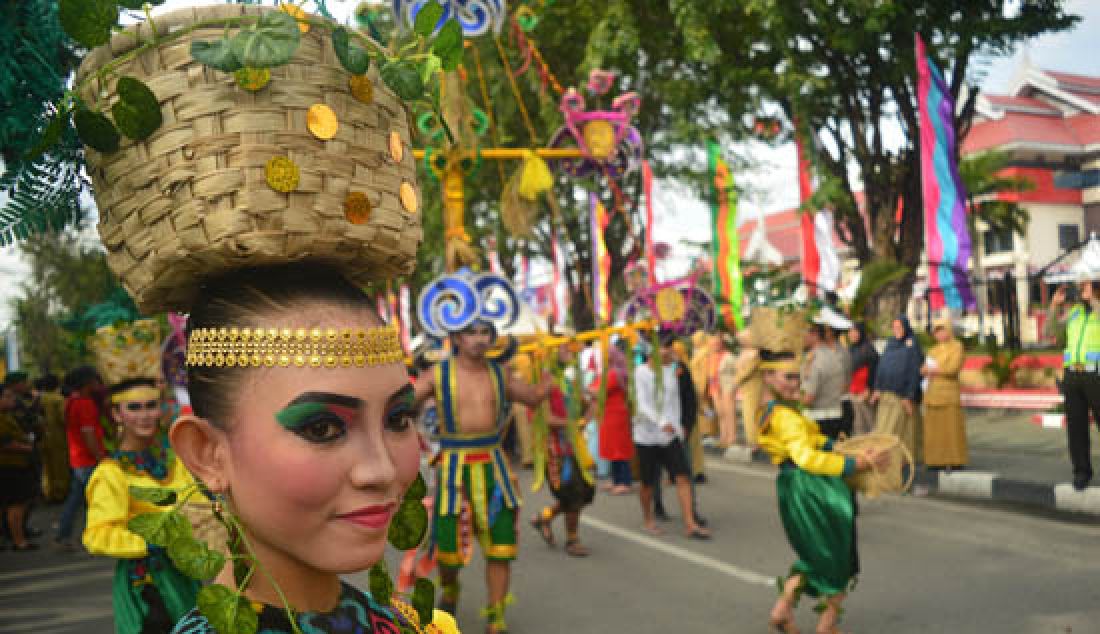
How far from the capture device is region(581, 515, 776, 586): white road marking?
21.0 ft

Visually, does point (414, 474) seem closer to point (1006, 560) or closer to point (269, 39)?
point (269, 39)

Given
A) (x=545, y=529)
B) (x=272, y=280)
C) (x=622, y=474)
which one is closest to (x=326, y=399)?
(x=272, y=280)

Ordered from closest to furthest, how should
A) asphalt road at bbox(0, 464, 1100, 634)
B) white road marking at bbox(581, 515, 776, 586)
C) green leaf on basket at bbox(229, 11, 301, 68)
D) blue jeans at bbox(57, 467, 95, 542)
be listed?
1. green leaf on basket at bbox(229, 11, 301, 68)
2. asphalt road at bbox(0, 464, 1100, 634)
3. white road marking at bbox(581, 515, 776, 586)
4. blue jeans at bbox(57, 467, 95, 542)

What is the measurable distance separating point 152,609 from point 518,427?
9629mm

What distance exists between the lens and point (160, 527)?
4.99 feet

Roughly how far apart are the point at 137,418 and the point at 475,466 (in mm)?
1864

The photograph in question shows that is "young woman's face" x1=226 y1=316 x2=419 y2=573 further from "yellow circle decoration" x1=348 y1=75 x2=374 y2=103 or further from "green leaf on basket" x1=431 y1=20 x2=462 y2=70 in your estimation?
Result: "green leaf on basket" x1=431 y1=20 x2=462 y2=70

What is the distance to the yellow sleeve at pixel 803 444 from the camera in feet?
16.5

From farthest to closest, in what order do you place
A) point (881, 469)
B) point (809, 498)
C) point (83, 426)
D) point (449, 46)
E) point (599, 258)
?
point (599, 258) < point (83, 426) < point (809, 498) < point (881, 469) < point (449, 46)

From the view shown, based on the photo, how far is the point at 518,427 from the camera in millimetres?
13164

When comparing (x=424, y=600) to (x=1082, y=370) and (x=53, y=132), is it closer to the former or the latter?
(x=53, y=132)

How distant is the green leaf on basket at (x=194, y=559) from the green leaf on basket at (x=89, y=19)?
811 mm

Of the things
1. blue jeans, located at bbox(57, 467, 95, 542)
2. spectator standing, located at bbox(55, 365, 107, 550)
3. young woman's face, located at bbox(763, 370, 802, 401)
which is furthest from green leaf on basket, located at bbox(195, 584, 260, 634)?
blue jeans, located at bbox(57, 467, 95, 542)

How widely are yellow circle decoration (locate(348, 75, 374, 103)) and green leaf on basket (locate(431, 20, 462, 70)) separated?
169 mm
